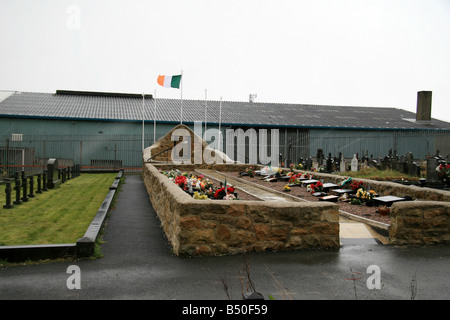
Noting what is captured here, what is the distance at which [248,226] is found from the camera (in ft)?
19.5

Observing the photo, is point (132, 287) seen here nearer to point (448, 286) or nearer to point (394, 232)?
point (448, 286)

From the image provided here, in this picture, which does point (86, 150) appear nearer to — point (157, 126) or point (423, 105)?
point (157, 126)

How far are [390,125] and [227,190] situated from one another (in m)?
28.9

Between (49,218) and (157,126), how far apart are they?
66.2 ft

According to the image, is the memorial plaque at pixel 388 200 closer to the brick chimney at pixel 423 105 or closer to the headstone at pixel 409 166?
the headstone at pixel 409 166

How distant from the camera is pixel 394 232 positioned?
21.1ft

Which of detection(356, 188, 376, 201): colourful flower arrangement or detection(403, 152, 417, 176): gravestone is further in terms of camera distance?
detection(403, 152, 417, 176): gravestone

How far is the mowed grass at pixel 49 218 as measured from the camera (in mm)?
6783

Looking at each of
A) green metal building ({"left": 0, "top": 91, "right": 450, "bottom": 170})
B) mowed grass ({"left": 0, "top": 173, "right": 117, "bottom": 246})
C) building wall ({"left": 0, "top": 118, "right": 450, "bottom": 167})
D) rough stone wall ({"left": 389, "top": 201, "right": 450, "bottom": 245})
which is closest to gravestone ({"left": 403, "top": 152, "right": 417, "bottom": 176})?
green metal building ({"left": 0, "top": 91, "right": 450, "bottom": 170})

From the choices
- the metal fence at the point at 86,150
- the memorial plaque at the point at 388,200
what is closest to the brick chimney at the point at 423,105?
the metal fence at the point at 86,150

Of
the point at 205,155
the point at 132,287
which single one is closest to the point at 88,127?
the point at 205,155

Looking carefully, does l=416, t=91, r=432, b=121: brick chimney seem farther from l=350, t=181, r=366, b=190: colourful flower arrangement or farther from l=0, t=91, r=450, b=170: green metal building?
l=350, t=181, r=366, b=190: colourful flower arrangement

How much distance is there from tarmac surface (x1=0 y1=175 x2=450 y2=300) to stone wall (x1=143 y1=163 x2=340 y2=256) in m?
0.20

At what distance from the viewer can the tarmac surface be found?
4219 mm
